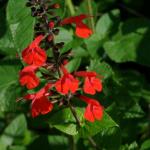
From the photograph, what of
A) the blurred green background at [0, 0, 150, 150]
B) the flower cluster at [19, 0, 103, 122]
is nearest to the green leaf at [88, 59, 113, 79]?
the blurred green background at [0, 0, 150, 150]

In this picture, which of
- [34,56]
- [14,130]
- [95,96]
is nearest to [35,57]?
[34,56]

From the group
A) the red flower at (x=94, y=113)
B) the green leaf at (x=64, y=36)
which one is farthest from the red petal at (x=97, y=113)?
the green leaf at (x=64, y=36)

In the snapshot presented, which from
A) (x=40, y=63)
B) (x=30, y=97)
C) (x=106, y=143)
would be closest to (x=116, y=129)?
(x=106, y=143)

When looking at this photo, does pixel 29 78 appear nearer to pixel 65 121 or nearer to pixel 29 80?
pixel 29 80

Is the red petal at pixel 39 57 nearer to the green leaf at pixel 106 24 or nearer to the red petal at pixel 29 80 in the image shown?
the red petal at pixel 29 80

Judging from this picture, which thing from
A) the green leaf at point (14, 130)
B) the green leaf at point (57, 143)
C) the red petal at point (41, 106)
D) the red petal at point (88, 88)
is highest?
the red petal at point (88, 88)

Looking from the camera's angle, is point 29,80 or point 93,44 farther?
point 93,44

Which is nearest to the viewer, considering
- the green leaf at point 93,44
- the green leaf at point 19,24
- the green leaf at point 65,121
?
the green leaf at point 19,24

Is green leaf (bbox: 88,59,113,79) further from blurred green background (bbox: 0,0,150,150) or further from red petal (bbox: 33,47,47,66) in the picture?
red petal (bbox: 33,47,47,66)
